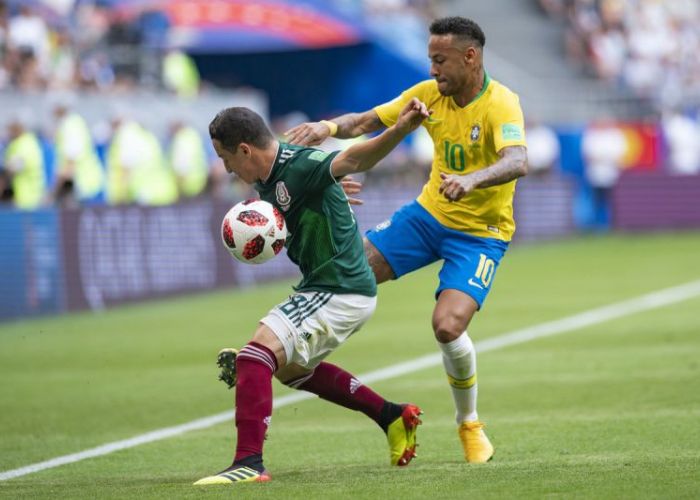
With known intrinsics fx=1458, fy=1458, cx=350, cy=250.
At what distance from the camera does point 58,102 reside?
23.0m

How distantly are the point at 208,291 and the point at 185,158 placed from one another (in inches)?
151

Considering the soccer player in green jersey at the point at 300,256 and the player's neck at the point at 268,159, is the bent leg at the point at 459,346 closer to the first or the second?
the soccer player in green jersey at the point at 300,256

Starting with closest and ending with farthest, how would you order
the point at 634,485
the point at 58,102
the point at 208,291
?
the point at 634,485 → the point at 208,291 → the point at 58,102

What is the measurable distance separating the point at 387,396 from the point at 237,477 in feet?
14.6

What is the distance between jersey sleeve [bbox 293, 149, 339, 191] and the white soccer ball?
0.23m

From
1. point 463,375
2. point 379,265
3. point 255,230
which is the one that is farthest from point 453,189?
point 379,265

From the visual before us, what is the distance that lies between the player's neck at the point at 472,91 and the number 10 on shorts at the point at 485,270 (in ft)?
3.12

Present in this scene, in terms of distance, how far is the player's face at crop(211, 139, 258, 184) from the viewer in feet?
25.0

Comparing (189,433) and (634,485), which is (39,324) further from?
(634,485)

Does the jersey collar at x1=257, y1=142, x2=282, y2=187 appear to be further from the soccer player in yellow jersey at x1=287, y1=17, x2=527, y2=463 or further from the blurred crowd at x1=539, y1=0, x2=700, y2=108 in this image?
the blurred crowd at x1=539, y1=0, x2=700, y2=108

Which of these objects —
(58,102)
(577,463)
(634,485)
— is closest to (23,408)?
(577,463)

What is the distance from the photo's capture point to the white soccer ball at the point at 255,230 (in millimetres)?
7582

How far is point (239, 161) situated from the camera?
7.64 meters

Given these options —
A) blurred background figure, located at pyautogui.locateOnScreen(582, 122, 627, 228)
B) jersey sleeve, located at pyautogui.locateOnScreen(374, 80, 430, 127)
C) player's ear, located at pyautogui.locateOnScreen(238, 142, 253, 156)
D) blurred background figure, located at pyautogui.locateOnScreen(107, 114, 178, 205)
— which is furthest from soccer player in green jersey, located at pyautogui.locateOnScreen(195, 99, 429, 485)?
blurred background figure, located at pyautogui.locateOnScreen(582, 122, 627, 228)
